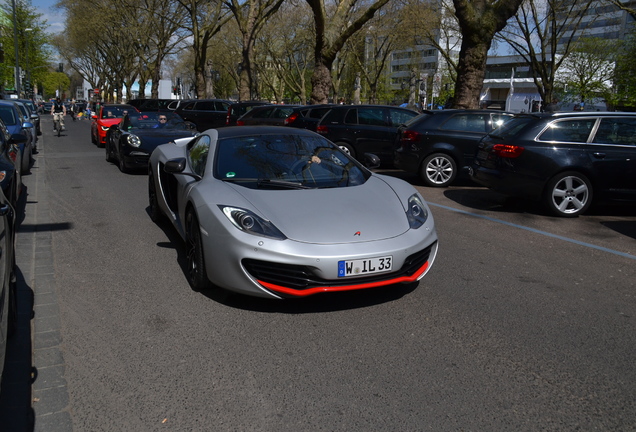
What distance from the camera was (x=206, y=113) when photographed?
92.6 ft

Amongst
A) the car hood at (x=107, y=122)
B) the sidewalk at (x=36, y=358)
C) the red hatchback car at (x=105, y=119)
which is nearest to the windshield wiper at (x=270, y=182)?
the sidewalk at (x=36, y=358)

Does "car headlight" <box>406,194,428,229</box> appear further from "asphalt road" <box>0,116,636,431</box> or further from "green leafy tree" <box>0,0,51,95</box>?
"green leafy tree" <box>0,0,51,95</box>

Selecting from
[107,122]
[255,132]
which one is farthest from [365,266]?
[107,122]

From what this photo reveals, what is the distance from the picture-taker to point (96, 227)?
25.5 feet

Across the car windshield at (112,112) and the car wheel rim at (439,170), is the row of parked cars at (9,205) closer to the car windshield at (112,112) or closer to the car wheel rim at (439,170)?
the car windshield at (112,112)

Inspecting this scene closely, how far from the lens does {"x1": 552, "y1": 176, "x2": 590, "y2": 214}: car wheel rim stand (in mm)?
8805

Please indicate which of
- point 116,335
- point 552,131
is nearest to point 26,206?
point 116,335

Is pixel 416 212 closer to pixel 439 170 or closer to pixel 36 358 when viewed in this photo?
pixel 36 358

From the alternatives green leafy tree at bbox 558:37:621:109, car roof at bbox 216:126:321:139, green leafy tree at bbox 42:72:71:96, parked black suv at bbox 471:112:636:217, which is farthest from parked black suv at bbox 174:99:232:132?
green leafy tree at bbox 42:72:71:96

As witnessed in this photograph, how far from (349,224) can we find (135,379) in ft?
6.20

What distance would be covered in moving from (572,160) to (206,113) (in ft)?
71.4

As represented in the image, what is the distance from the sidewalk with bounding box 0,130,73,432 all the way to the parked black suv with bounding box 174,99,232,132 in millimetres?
21648

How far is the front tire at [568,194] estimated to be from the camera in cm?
880

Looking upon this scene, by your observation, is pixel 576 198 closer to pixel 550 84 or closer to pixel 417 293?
pixel 417 293
